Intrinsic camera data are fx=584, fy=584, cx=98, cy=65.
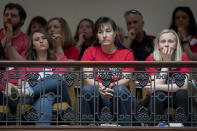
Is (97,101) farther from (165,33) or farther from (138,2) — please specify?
(138,2)

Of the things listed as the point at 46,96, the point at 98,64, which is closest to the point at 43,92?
the point at 46,96

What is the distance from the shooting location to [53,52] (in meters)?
9.20

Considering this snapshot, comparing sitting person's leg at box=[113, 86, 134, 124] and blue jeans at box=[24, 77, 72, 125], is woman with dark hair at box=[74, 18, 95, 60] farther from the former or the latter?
sitting person's leg at box=[113, 86, 134, 124]

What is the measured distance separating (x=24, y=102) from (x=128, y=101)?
1.49 metres

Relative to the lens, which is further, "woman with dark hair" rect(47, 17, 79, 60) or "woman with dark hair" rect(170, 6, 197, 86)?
"woman with dark hair" rect(170, 6, 197, 86)

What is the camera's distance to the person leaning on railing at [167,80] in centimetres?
829

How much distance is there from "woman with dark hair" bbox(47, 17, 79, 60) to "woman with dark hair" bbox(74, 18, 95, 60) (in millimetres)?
184

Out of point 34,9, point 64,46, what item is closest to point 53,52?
point 64,46

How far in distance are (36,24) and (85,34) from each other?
0.92m

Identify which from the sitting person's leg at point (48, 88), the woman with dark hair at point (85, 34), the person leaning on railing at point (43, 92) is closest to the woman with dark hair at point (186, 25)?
the woman with dark hair at point (85, 34)

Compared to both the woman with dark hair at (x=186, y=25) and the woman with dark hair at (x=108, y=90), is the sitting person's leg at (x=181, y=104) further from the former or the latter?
the woman with dark hair at (x=186, y=25)

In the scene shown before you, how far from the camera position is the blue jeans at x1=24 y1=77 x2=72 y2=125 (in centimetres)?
831

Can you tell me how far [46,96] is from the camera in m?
8.38

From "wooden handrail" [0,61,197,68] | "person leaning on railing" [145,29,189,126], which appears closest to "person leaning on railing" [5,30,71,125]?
"wooden handrail" [0,61,197,68]
